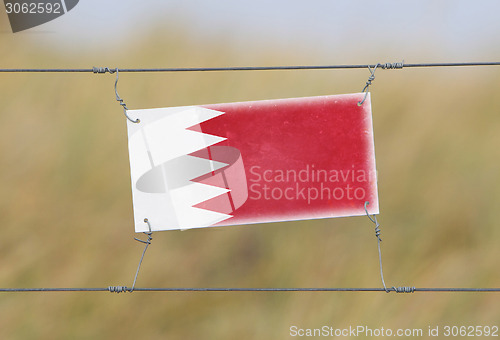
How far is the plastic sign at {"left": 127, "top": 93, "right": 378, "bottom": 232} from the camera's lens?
1.16m

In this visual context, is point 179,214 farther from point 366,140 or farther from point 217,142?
point 366,140

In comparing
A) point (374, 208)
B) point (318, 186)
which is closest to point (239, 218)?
point (318, 186)

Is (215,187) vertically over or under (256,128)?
under

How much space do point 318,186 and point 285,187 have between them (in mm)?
73

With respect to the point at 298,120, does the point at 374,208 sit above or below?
below

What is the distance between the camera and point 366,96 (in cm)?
116

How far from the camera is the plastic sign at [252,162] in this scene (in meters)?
1.16

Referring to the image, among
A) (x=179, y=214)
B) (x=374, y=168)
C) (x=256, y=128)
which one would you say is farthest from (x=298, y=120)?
(x=179, y=214)

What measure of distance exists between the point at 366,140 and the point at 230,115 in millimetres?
305

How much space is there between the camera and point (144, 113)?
1174 millimetres

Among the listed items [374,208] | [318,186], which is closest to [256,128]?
[318,186]

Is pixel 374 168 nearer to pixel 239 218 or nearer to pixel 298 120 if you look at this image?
pixel 298 120

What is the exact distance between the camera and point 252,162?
117 centimetres

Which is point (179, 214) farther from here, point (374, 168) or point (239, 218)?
point (374, 168)
